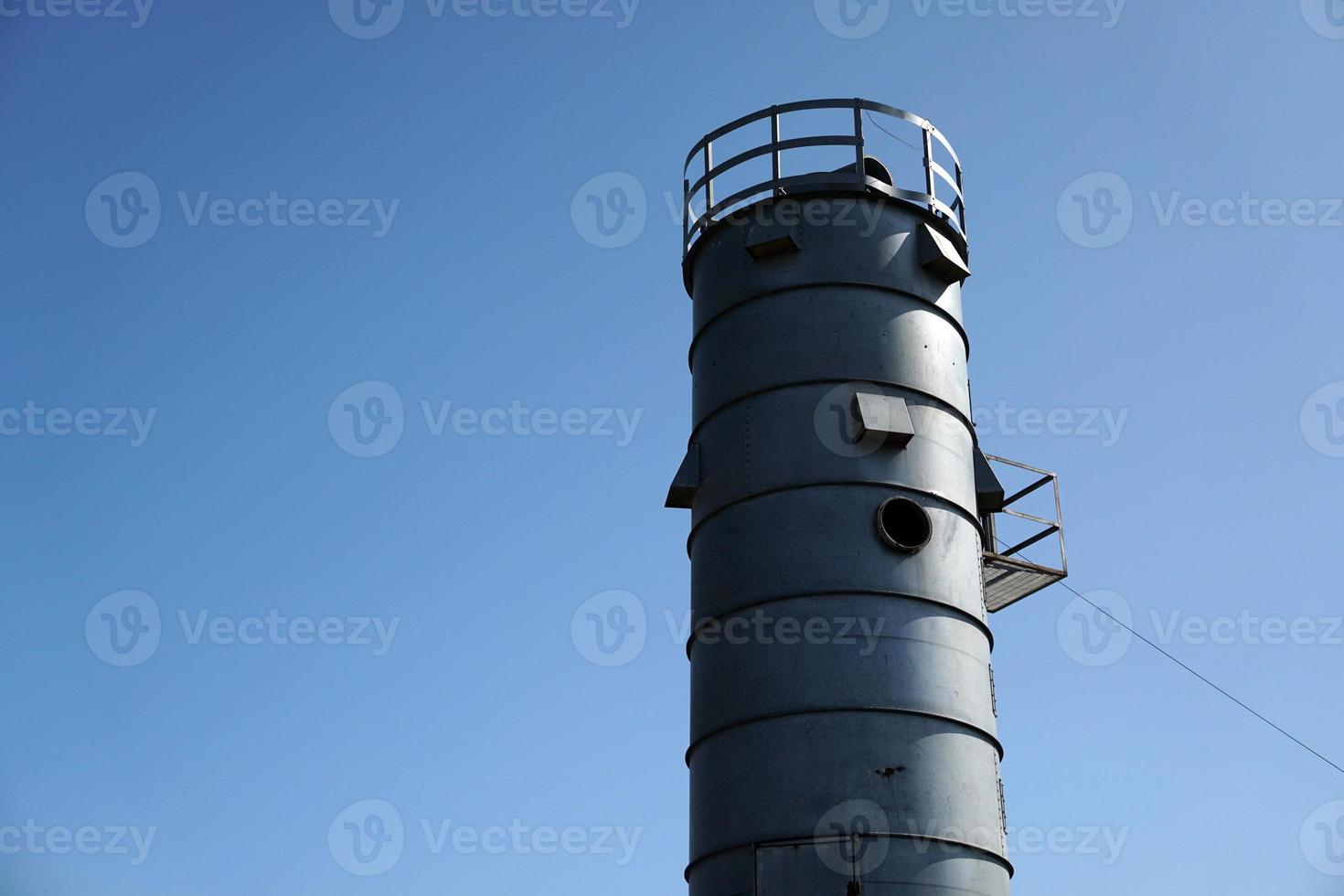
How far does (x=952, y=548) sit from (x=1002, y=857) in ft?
10.1

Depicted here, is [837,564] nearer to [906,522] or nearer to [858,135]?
[906,522]

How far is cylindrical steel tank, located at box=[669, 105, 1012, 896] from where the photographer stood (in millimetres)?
12797

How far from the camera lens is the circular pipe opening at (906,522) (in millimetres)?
13938

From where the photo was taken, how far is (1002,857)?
43.7 ft

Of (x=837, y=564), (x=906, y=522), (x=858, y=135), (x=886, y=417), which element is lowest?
(x=837, y=564)

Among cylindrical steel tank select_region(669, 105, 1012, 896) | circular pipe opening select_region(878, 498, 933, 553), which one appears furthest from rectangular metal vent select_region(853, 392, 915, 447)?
circular pipe opening select_region(878, 498, 933, 553)

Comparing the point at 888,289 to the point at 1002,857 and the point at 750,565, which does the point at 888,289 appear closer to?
the point at 750,565

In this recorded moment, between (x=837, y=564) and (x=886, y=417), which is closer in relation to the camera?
(x=837, y=564)

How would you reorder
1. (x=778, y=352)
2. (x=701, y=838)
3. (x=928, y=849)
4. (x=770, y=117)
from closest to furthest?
(x=928, y=849), (x=701, y=838), (x=778, y=352), (x=770, y=117)

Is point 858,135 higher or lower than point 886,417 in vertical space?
higher

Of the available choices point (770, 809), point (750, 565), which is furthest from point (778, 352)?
point (770, 809)

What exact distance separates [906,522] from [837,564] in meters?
0.96

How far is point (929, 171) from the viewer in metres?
16.0

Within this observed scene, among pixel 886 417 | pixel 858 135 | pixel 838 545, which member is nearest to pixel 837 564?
pixel 838 545
